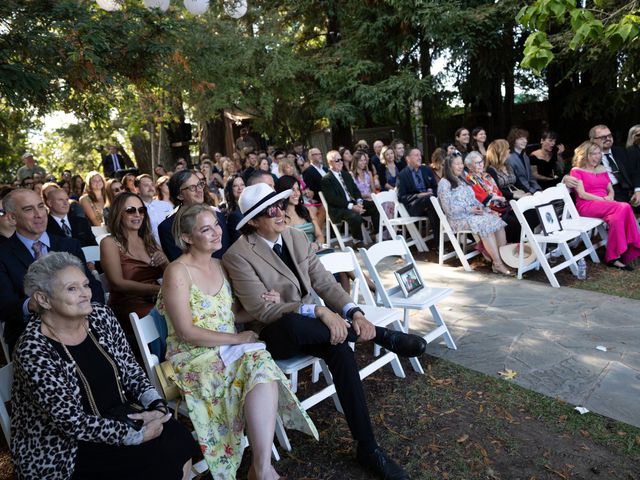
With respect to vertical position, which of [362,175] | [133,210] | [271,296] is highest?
[133,210]

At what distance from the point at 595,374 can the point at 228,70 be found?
407 inches

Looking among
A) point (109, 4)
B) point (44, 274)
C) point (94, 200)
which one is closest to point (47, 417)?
point (44, 274)

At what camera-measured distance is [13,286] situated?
347 cm

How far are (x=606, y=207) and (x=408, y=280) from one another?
356 centimetres

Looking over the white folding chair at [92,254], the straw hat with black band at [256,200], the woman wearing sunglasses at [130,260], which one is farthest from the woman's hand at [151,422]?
the white folding chair at [92,254]

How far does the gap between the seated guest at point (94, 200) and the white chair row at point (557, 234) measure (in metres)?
5.74

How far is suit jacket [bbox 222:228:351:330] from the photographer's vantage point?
3.18 meters

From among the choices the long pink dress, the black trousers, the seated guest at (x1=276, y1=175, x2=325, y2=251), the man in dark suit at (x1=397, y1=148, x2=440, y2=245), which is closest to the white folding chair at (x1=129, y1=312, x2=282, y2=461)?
the black trousers

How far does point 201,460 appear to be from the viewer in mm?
2945

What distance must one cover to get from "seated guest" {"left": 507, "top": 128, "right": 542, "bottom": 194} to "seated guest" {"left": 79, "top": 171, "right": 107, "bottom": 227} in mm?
6098

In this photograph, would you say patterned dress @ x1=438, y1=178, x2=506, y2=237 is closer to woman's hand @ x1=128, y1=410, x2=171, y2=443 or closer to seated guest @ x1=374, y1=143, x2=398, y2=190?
seated guest @ x1=374, y1=143, x2=398, y2=190

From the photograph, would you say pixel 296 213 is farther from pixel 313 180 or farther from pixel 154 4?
pixel 154 4

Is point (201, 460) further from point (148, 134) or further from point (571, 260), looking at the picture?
point (148, 134)

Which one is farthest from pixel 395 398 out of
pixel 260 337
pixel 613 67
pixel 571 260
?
pixel 613 67
